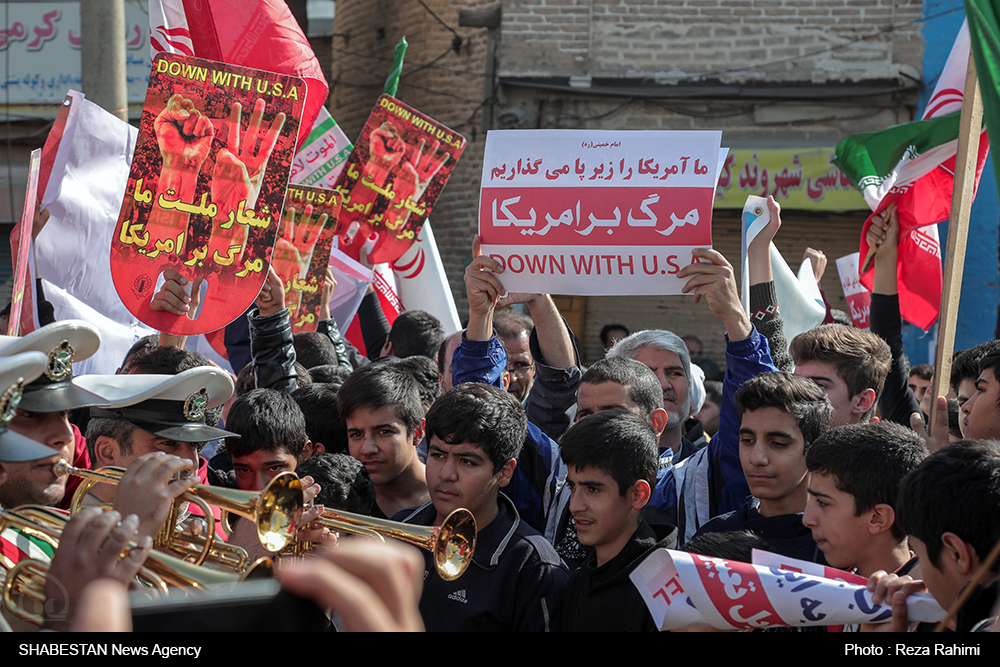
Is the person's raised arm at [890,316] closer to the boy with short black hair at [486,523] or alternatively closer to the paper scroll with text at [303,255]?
the boy with short black hair at [486,523]

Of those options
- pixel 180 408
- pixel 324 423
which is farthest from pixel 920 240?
pixel 180 408

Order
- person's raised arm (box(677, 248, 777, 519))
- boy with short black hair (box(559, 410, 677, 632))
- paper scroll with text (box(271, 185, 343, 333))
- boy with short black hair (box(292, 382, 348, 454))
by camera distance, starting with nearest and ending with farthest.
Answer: boy with short black hair (box(559, 410, 677, 632)), person's raised arm (box(677, 248, 777, 519)), boy with short black hair (box(292, 382, 348, 454)), paper scroll with text (box(271, 185, 343, 333))

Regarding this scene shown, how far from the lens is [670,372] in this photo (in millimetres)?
4266

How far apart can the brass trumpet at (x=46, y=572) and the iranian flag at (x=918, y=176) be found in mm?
3690

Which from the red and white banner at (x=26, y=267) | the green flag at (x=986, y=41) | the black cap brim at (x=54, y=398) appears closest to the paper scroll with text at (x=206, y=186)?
the red and white banner at (x=26, y=267)

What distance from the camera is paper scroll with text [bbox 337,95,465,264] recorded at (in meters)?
5.75

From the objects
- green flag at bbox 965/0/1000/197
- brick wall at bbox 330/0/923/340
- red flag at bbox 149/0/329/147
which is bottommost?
green flag at bbox 965/0/1000/197

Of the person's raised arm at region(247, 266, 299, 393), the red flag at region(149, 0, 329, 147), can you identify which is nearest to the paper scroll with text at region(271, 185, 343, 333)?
the red flag at region(149, 0, 329, 147)

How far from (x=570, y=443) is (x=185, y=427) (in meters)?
1.20

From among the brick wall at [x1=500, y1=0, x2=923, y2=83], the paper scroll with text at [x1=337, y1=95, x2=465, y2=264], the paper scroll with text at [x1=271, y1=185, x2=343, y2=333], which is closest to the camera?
the paper scroll with text at [x1=271, y1=185, x2=343, y2=333]

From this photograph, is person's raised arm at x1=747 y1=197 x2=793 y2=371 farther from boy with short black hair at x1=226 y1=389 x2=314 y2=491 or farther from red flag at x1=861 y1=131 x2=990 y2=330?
boy with short black hair at x1=226 y1=389 x2=314 y2=491

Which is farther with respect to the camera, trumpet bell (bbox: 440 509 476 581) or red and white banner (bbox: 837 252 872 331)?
red and white banner (bbox: 837 252 872 331)

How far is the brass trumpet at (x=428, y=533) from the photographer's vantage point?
2.49 meters

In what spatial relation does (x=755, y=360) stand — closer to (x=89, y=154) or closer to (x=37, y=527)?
(x=37, y=527)
